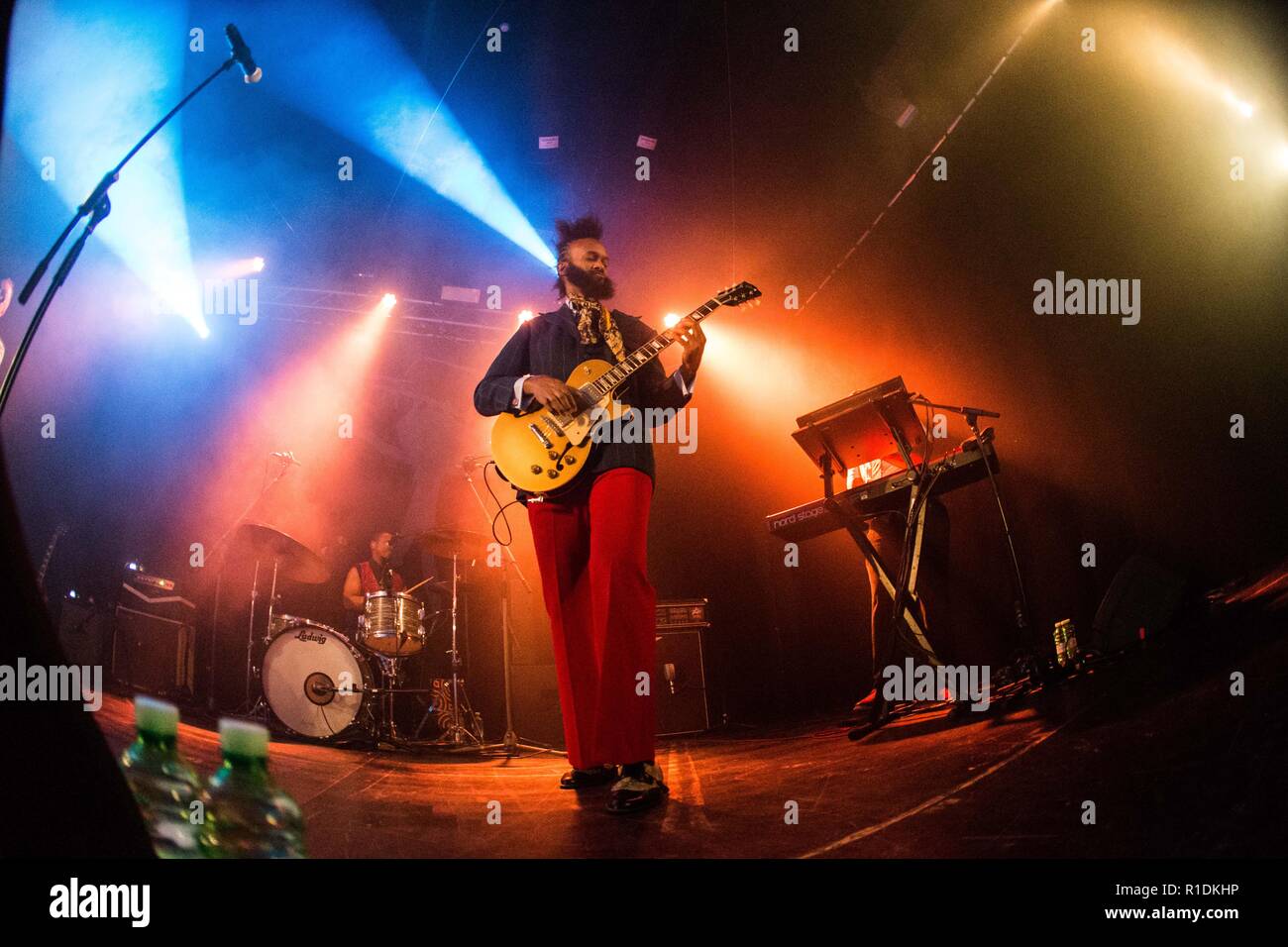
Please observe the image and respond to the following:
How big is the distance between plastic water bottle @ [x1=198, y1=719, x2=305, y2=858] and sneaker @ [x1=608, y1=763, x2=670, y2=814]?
36.7 inches

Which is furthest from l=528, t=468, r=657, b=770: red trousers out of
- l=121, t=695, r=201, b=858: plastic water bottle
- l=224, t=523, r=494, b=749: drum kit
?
l=224, t=523, r=494, b=749: drum kit

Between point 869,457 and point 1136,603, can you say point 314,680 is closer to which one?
point 869,457

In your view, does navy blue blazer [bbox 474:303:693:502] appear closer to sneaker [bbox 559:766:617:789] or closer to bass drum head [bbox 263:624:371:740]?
sneaker [bbox 559:766:617:789]

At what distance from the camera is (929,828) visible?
210cm

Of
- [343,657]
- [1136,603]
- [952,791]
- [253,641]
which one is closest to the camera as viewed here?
[952,791]

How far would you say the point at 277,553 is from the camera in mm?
4195

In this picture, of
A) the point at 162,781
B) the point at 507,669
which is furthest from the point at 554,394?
the point at 507,669

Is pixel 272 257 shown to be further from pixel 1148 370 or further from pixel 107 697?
pixel 1148 370

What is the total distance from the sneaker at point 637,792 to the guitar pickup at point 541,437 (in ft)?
3.83

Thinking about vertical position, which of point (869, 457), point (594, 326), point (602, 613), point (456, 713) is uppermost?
point (594, 326)

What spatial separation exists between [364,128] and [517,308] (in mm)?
1399

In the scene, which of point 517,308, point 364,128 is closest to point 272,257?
point 364,128

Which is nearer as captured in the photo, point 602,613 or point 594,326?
point 602,613

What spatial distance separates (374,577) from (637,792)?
124 inches
